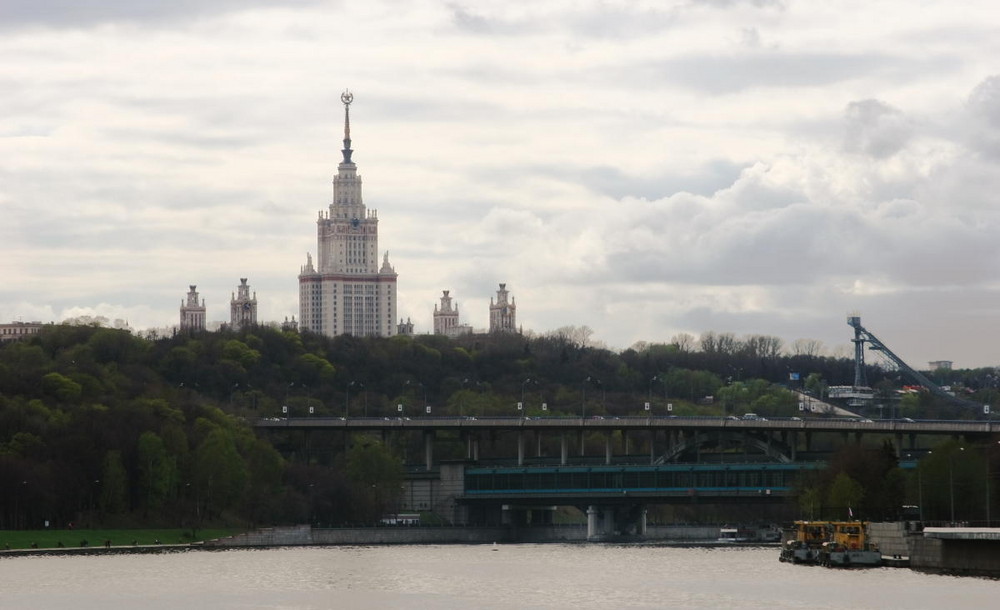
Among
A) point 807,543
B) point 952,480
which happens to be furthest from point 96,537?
point 952,480

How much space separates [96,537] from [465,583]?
6104cm

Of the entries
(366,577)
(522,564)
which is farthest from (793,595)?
(522,564)

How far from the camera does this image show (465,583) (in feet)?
418

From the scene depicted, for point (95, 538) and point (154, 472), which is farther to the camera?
point (154, 472)

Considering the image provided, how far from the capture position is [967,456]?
15462 cm

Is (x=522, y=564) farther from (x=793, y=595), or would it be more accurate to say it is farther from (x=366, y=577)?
(x=793, y=595)

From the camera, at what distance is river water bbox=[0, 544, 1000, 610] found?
10712 centimetres

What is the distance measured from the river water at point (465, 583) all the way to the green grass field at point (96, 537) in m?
11.6

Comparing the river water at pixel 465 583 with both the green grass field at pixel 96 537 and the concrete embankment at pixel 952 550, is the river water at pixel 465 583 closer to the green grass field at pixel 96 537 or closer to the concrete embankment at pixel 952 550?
the concrete embankment at pixel 952 550

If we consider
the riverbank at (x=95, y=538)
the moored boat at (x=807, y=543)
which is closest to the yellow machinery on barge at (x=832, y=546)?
the moored boat at (x=807, y=543)

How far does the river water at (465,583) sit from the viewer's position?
351 feet

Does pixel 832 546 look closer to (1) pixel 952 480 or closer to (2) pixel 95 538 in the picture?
(1) pixel 952 480

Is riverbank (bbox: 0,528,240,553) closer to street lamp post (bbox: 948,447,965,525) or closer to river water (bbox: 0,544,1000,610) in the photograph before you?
river water (bbox: 0,544,1000,610)

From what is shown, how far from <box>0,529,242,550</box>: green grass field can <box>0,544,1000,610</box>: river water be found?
455 inches
